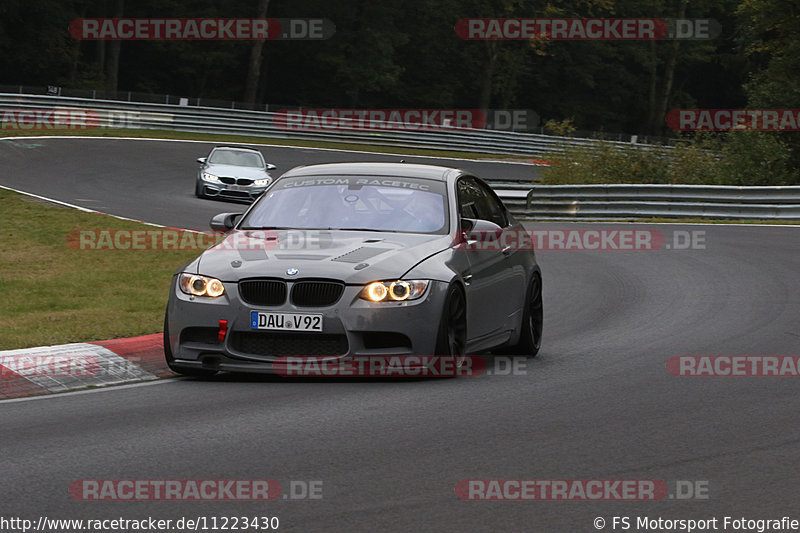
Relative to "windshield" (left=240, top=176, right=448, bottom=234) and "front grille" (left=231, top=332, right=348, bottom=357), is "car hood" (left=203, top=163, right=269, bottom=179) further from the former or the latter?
"front grille" (left=231, top=332, right=348, bottom=357)

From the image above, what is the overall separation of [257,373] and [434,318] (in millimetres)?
1362

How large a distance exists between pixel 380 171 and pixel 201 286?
84.1 inches

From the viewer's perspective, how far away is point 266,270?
8.79 metres

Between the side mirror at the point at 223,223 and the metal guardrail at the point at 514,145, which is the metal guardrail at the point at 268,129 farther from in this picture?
the side mirror at the point at 223,223

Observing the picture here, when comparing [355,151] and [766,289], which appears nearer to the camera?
[766,289]

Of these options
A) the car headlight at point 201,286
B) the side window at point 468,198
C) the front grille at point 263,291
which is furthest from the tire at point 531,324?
the car headlight at point 201,286

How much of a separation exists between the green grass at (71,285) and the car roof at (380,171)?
189 cm

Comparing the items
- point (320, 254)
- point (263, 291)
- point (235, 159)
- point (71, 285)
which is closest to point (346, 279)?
point (320, 254)

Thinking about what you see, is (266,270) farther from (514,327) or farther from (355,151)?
(355,151)

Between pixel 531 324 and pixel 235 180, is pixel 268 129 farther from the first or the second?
pixel 531 324

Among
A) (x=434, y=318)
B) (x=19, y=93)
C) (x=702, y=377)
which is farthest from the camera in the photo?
(x=19, y=93)

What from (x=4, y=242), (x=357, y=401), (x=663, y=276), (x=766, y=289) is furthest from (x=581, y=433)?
(x=4, y=242)

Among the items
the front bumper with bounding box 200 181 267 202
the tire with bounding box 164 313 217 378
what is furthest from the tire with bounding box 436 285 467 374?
the front bumper with bounding box 200 181 267 202

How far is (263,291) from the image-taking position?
28.8ft
